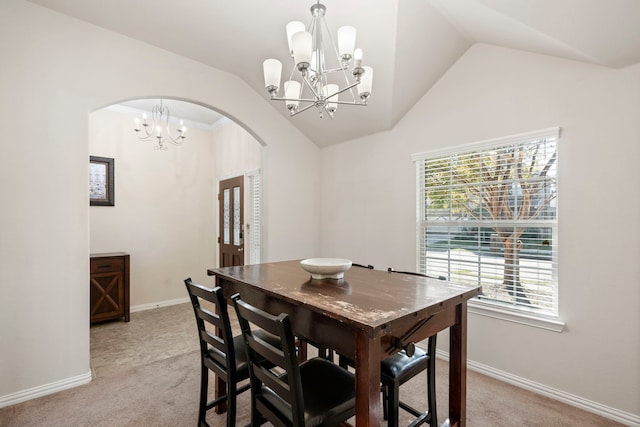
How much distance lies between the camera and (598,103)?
2068 millimetres

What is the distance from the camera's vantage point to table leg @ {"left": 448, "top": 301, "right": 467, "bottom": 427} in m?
1.63

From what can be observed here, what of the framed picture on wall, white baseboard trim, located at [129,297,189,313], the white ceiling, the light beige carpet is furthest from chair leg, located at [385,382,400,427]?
the framed picture on wall

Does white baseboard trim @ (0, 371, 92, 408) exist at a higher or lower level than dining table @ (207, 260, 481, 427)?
lower

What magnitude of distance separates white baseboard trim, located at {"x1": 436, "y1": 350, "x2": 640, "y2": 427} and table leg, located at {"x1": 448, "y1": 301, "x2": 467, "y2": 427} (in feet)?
3.50

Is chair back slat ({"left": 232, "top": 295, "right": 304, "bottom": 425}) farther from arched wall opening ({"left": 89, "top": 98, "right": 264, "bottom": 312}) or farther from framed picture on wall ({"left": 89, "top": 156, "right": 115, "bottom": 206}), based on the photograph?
framed picture on wall ({"left": 89, "top": 156, "right": 115, "bottom": 206})

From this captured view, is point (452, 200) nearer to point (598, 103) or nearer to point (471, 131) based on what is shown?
point (471, 131)

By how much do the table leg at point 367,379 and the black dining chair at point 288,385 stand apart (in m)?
0.21

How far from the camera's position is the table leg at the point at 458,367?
1.63 metres

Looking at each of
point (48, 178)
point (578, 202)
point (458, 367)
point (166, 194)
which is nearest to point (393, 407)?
point (458, 367)

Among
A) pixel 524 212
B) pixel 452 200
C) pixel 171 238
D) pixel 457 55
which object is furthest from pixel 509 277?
pixel 171 238

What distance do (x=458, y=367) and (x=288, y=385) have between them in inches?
38.1

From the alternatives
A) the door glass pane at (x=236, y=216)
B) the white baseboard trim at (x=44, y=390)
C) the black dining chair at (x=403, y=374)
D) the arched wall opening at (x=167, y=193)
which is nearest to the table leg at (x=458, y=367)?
the black dining chair at (x=403, y=374)

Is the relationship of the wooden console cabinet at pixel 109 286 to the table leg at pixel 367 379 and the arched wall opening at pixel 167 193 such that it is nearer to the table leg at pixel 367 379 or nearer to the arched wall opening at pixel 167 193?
the arched wall opening at pixel 167 193

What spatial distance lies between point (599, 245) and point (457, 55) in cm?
188
